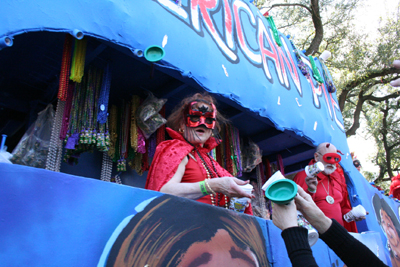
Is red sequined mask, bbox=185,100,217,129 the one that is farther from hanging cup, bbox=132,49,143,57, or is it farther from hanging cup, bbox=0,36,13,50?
hanging cup, bbox=0,36,13,50


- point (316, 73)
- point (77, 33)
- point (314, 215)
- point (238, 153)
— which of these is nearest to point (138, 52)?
point (77, 33)

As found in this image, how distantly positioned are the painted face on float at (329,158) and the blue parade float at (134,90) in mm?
251

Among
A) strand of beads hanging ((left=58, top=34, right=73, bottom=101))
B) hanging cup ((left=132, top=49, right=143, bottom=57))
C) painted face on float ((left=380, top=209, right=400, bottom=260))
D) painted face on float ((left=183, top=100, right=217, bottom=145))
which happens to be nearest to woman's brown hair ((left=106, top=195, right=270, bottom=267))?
painted face on float ((left=183, top=100, right=217, bottom=145))

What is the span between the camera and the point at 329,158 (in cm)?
392

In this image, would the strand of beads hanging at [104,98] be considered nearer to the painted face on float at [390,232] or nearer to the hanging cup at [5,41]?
the hanging cup at [5,41]

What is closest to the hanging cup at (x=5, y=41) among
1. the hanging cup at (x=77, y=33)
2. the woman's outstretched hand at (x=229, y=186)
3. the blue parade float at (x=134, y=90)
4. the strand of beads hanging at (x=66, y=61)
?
the blue parade float at (x=134, y=90)

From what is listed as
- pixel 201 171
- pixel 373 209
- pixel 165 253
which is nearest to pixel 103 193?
pixel 165 253

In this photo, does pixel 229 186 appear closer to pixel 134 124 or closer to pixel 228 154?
pixel 134 124

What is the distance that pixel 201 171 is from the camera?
2.12 m

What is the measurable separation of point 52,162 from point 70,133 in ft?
0.89

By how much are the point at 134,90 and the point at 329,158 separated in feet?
8.15

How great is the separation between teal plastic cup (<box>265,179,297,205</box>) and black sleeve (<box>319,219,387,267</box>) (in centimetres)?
28

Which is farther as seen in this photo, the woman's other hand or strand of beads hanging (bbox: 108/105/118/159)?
strand of beads hanging (bbox: 108/105/118/159)

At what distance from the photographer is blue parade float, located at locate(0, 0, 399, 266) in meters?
0.99
